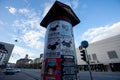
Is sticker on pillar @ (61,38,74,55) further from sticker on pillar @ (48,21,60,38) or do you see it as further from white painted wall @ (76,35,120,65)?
white painted wall @ (76,35,120,65)

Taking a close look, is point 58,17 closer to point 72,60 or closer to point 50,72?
point 72,60

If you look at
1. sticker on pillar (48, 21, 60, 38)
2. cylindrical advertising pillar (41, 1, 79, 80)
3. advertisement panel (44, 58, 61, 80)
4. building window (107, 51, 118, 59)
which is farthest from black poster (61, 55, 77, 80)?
building window (107, 51, 118, 59)

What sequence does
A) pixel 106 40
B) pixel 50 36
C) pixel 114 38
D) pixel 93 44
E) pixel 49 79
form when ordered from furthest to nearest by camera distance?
pixel 93 44 < pixel 106 40 < pixel 114 38 < pixel 50 36 < pixel 49 79

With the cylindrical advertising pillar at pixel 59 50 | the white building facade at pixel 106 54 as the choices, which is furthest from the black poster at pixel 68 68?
the white building facade at pixel 106 54

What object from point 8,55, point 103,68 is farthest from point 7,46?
point 103,68

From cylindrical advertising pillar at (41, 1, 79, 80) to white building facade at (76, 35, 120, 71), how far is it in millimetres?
28058

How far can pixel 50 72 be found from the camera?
4.21 meters

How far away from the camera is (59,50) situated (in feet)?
14.0

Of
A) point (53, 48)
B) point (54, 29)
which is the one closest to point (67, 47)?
point (53, 48)

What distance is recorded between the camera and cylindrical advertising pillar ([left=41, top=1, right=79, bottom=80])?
162 inches

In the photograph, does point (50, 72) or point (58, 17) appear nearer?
point (50, 72)

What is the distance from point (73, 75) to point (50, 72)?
1014mm

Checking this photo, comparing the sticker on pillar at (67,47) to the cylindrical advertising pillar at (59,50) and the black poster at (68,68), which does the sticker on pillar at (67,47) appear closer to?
the cylindrical advertising pillar at (59,50)

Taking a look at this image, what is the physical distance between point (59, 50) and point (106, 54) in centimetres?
3081
